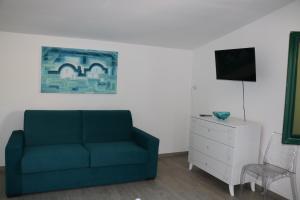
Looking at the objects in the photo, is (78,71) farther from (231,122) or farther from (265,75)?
(265,75)

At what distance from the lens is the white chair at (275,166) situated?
2.94 meters

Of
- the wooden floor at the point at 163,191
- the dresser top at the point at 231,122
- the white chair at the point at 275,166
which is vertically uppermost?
the dresser top at the point at 231,122

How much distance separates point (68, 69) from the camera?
12.9ft

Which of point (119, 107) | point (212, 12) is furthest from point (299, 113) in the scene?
point (119, 107)

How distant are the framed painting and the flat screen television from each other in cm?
66

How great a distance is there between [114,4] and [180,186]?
2442mm

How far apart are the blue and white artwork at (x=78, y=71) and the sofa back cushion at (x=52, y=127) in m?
0.40

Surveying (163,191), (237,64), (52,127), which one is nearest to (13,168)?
(52,127)

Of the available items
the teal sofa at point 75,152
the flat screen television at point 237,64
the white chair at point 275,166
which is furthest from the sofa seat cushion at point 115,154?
the flat screen television at point 237,64

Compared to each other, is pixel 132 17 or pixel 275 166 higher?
pixel 132 17

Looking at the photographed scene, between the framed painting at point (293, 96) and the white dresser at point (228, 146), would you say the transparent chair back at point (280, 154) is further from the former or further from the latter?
the framed painting at point (293, 96)

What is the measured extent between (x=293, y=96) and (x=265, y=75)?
91 cm

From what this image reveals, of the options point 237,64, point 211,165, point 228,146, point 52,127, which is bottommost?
point 211,165

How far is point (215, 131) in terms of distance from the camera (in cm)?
355
